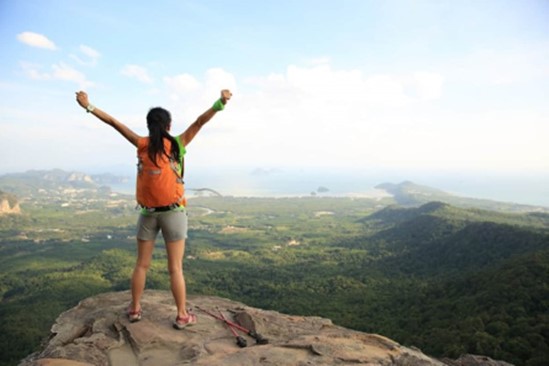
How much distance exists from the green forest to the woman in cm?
1815

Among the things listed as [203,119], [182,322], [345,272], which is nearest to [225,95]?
[203,119]

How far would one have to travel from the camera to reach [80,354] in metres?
4.28

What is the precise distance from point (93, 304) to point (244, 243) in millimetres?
84067

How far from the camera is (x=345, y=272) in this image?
185ft

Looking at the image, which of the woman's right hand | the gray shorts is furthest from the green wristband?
the woman's right hand

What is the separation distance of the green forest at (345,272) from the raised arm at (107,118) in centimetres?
1914

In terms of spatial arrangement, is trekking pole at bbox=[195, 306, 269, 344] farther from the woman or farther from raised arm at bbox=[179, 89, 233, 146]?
raised arm at bbox=[179, 89, 233, 146]

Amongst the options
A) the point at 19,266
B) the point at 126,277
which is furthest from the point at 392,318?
the point at 19,266

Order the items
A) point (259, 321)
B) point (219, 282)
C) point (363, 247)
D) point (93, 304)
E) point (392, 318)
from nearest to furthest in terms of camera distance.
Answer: point (259, 321) → point (93, 304) → point (392, 318) → point (219, 282) → point (363, 247)

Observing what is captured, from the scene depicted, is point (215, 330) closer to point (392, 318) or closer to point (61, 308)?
point (392, 318)

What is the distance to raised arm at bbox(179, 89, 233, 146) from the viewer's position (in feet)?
15.4

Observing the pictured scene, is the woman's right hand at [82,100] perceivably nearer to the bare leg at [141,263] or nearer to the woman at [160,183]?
the woman at [160,183]

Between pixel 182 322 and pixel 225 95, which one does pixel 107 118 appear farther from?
pixel 182 322

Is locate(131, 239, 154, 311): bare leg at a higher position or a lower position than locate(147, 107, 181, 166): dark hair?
lower
